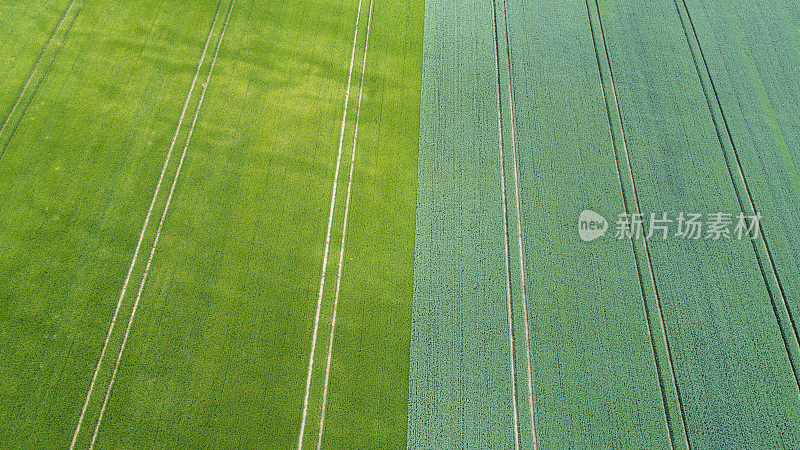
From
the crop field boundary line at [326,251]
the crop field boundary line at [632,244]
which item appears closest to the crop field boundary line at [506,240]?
the crop field boundary line at [632,244]

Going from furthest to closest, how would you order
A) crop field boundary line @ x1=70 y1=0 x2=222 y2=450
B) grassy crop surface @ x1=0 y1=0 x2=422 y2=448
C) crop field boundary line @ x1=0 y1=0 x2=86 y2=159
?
crop field boundary line @ x1=0 y1=0 x2=86 y2=159
grassy crop surface @ x1=0 y1=0 x2=422 y2=448
crop field boundary line @ x1=70 y1=0 x2=222 y2=450

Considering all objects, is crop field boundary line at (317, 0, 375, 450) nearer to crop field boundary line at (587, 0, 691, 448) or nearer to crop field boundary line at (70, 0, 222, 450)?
A: crop field boundary line at (70, 0, 222, 450)

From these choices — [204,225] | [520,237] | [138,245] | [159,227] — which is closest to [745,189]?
[520,237]

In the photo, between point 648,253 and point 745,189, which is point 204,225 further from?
point 745,189

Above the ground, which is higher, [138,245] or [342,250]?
[342,250]

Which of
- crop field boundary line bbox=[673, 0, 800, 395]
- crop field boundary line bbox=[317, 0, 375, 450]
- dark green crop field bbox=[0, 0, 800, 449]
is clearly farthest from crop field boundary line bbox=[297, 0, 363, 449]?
crop field boundary line bbox=[673, 0, 800, 395]

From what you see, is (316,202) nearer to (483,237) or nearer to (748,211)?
(483,237)

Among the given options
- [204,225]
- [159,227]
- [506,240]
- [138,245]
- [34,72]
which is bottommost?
[138,245]

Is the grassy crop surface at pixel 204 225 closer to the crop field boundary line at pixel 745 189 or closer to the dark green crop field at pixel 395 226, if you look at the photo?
the dark green crop field at pixel 395 226
